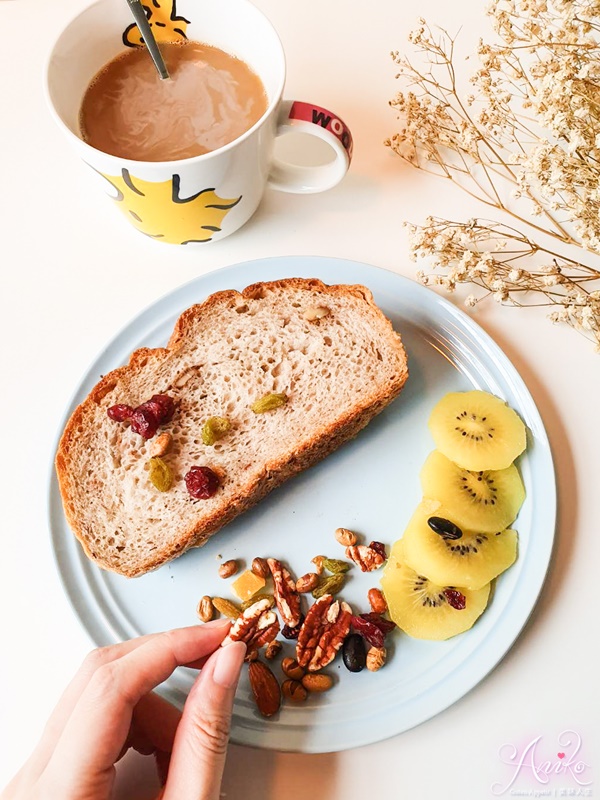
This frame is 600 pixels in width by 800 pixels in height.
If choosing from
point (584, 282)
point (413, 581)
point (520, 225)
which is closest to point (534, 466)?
point (413, 581)

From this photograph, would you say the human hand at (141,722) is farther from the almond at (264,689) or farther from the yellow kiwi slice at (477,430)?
the yellow kiwi slice at (477,430)

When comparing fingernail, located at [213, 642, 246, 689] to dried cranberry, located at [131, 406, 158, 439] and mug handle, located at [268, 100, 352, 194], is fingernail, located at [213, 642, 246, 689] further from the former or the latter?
mug handle, located at [268, 100, 352, 194]

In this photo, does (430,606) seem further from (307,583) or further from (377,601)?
(307,583)

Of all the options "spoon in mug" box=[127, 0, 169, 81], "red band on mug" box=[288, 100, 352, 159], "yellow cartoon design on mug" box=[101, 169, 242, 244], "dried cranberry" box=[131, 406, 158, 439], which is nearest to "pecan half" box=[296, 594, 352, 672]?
"dried cranberry" box=[131, 406, 158, 439]

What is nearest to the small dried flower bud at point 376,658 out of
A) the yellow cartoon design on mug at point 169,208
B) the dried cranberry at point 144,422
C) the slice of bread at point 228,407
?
the slice of bread at point 228,407

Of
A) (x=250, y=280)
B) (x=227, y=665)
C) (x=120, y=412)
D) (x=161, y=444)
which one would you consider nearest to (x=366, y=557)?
(x=227, y=665)

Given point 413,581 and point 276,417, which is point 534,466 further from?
point 276,417
